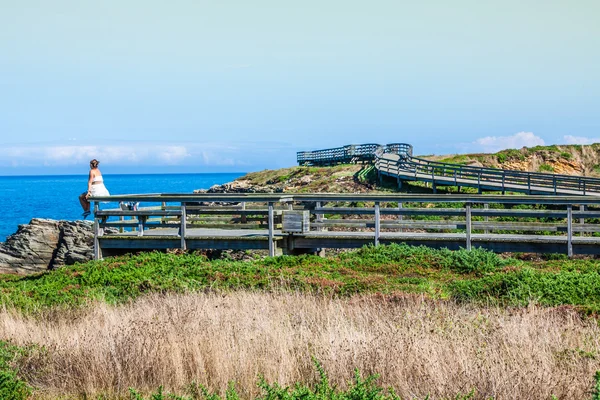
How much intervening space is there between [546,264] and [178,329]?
402 inches

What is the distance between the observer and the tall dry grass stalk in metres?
6.93

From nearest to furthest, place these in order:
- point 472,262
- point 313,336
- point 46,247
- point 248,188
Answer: point 313,336 < point 472,262 < point 46,247 < point 248,188

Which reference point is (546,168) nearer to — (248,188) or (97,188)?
(248,188)

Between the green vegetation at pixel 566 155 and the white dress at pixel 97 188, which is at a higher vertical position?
the white dress at pixel 97 188

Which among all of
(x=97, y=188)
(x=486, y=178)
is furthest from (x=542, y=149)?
(x=97, y=188)

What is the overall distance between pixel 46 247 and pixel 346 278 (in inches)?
759

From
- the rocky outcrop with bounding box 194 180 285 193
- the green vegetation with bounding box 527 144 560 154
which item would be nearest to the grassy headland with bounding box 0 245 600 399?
the rocky outcrop with bounding box 194 180 285 193

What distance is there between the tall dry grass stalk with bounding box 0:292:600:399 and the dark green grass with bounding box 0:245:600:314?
1923 millimetres

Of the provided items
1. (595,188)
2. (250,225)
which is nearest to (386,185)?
(595,188)

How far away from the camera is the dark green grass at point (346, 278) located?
459 inches

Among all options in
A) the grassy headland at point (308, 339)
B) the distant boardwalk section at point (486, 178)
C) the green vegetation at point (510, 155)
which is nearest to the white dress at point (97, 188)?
the grassy headland at point (308, 339)

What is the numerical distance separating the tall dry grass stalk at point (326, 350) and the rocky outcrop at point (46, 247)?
1924 cm

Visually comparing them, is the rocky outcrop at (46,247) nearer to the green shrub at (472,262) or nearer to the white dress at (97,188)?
the white dress at (97,188)

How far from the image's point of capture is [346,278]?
13586 mm
